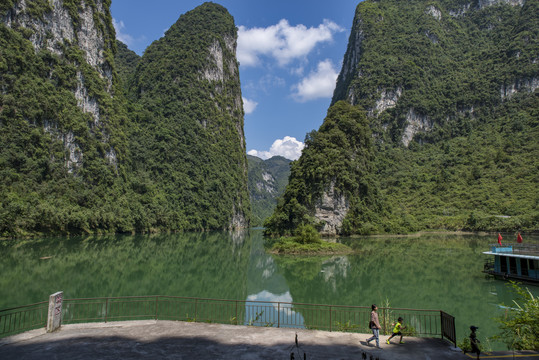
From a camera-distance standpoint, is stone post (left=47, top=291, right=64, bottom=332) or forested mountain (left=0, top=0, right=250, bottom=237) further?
forested mountain (left=0, top=0, right=250, bottom=237)

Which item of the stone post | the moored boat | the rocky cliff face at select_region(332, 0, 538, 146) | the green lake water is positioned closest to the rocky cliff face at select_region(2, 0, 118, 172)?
the green lake water

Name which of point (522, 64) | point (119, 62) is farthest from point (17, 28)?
point (522, 64)

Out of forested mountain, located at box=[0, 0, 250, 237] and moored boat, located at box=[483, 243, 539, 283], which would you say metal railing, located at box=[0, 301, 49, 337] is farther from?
forested mountain, located at box=[0, 0, 250, 237]

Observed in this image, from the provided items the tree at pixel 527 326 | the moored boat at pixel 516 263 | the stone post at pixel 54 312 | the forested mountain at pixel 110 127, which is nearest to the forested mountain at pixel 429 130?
the forested mountain at pixel 110 127

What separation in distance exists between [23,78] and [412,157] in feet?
335

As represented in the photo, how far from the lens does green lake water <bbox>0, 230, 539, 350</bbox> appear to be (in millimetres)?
19562

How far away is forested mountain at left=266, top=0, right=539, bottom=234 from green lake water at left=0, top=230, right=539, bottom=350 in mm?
30275

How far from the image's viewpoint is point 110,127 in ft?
283

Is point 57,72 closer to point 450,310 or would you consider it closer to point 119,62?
point 450,310

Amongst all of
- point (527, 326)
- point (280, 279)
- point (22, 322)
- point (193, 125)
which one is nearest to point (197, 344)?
point (527, 326)

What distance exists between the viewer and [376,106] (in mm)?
119562

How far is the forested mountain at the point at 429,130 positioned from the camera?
226 ft

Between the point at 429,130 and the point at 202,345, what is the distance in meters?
124

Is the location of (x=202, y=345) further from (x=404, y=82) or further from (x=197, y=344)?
(x=404, y=82)
